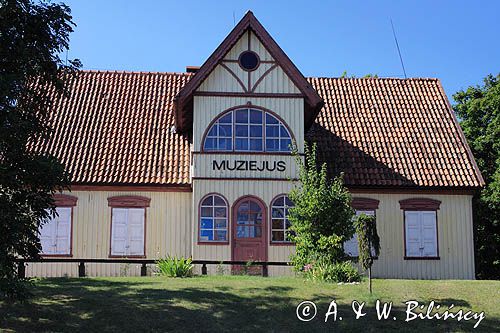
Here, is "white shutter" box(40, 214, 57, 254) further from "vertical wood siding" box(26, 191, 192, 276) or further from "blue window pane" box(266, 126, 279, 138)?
"blue window pane" box(266, 126, 279, 138)

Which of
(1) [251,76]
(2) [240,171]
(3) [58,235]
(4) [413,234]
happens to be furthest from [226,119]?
(4) [413,234]

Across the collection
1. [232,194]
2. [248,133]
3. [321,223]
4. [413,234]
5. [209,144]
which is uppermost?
[248,133]

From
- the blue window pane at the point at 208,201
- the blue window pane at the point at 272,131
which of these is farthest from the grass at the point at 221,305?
the blue window pane at the point at 272,131

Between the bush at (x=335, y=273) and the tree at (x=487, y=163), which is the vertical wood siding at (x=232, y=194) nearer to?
the bush at (x=335, y=273)

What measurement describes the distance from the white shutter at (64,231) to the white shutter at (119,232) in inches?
58.9

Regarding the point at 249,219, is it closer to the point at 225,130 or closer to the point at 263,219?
the point at 263,219

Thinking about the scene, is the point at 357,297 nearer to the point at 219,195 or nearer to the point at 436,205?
the point at 219,195

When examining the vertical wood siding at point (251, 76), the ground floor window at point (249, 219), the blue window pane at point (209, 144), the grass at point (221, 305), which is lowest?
the grass at point (221, 305)

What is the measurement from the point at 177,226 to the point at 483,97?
16.8 m

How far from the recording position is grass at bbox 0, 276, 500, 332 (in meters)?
13.9

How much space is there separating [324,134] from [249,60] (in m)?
4.60

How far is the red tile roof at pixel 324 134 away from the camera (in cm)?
2392

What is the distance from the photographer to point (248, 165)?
891 inches

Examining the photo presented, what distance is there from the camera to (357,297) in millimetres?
15797
